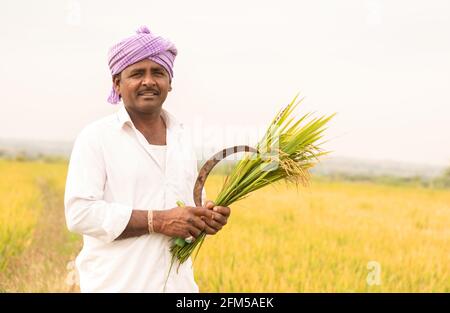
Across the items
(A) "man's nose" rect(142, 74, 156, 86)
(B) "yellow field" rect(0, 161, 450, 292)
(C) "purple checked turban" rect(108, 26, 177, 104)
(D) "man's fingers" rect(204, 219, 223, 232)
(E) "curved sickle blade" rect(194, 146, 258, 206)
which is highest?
(C) "purple checked turban" rect(108, 26, 177, 104)

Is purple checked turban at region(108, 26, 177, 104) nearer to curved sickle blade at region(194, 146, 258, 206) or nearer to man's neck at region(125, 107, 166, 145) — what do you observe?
man's neck at region(125, 107, 166, 145)

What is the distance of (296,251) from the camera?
4.92m

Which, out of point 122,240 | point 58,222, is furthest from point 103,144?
point 58,222

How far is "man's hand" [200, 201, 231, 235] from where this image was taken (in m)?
2.03

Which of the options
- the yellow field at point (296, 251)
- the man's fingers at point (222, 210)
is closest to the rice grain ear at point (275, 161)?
the man's fingers at point (222, 210)

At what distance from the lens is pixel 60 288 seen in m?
4.45

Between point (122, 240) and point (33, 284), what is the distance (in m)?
2.95

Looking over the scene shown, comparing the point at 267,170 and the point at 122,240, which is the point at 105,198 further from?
the point at 267,170

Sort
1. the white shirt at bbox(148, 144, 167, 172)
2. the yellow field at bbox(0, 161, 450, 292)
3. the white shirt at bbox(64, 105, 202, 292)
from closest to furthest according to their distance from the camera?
1. the white shirt at bbox(64, 105, 202, 292)
2. the white shirt at bbox(148, 144, 167, 172)
3. the yellow field at bbox(0, 161, 450, 292)

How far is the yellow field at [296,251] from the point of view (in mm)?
4176

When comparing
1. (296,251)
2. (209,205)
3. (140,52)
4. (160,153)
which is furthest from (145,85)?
(296,251)

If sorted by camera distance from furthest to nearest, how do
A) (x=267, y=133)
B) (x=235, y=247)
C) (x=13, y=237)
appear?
1. (x=13, y=237)
2. (x=235, y=247)
3. (x=267, y=133)

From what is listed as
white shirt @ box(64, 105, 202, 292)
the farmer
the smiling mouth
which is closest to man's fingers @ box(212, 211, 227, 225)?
the farmer

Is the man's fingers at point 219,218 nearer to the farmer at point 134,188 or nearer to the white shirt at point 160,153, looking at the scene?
the farmer at point 134,188
